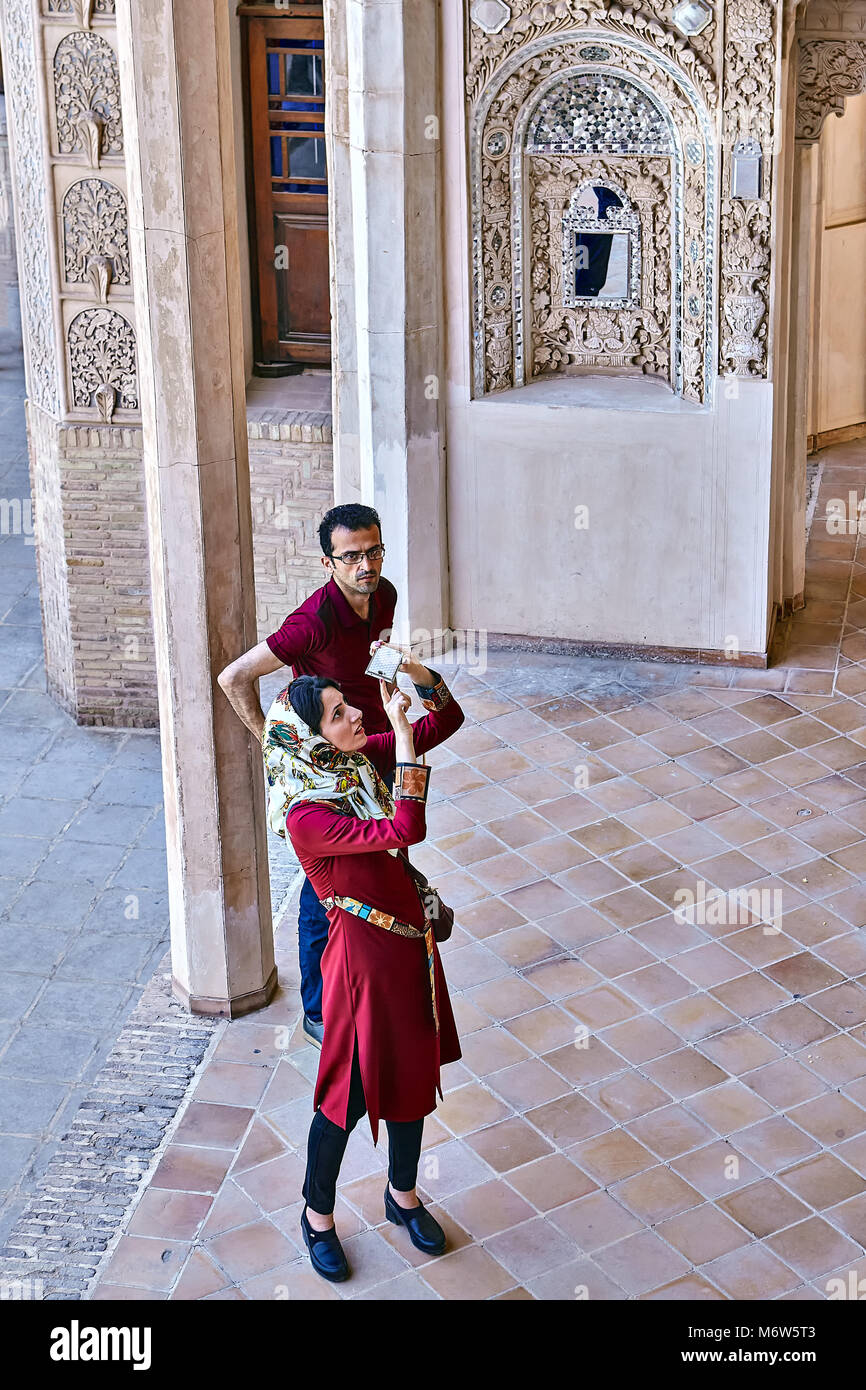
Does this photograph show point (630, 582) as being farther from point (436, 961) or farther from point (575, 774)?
point (436, 961)

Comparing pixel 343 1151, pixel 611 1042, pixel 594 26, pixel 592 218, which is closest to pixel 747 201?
pixel 592 218

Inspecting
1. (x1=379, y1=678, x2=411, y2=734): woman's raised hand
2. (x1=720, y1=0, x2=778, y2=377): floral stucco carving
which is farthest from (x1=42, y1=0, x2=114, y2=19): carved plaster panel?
(x1=379, y1=678, x2=411, y2=734): woman's raised hand

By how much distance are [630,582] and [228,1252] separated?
431 centimetres

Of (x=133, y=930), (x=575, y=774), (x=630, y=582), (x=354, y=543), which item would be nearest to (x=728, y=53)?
(x=630, y=582)

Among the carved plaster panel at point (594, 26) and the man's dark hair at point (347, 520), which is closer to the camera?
the man's dark hair at point (347, 520)

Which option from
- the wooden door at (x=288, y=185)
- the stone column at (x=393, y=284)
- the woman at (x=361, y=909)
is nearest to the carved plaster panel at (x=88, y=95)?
the stone column at (x=393, y=284)

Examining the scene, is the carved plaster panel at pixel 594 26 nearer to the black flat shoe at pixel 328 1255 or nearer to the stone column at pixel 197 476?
the stone column at pixel 197 476

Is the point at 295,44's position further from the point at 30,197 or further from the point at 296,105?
the point at 30,197

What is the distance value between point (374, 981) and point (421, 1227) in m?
0.93

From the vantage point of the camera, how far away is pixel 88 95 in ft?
27.0

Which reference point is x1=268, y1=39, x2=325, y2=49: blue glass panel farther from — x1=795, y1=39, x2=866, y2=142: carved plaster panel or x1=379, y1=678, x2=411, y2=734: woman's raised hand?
x1=379, y1=678, x2=411, y2=734: woman's raised hand

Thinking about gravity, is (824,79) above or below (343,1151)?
above

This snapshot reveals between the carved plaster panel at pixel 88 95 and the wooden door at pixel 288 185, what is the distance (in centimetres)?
141

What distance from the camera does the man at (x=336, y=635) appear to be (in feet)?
19.1
